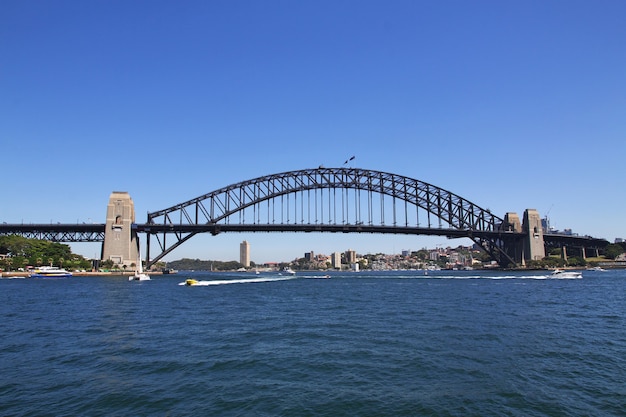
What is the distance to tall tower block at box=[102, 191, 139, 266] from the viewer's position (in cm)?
9281

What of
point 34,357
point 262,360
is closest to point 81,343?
point 34,357

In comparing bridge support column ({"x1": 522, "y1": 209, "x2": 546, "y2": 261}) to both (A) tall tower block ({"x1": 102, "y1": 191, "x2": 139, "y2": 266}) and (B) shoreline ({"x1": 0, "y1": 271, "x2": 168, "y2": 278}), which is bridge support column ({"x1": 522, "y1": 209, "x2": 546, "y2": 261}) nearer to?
(B) shoreline ({"x1": 0, "y1": 271, "x2": 168, "y2": 278})

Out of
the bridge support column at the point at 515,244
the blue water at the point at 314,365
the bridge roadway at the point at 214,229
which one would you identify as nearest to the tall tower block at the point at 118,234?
the bridge roadway at the point at 214,229

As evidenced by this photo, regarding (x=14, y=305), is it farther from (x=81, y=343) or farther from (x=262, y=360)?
(x=262, y=360)

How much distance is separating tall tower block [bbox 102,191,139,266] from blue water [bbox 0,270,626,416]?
6838 cm

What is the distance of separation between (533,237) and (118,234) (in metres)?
94.8

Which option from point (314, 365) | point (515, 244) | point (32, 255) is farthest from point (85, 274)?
point (515, 244)

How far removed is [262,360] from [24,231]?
111 meters

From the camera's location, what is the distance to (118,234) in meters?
93.4

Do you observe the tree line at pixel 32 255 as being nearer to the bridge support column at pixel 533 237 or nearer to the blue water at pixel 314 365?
the blue water at pixel 314 365

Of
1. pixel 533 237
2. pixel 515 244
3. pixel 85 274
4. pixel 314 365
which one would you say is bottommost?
pixel 314 365

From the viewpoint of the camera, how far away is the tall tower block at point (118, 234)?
92.8 metres

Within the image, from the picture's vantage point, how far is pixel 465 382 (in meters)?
13.0

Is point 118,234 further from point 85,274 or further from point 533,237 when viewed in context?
point 533,237
